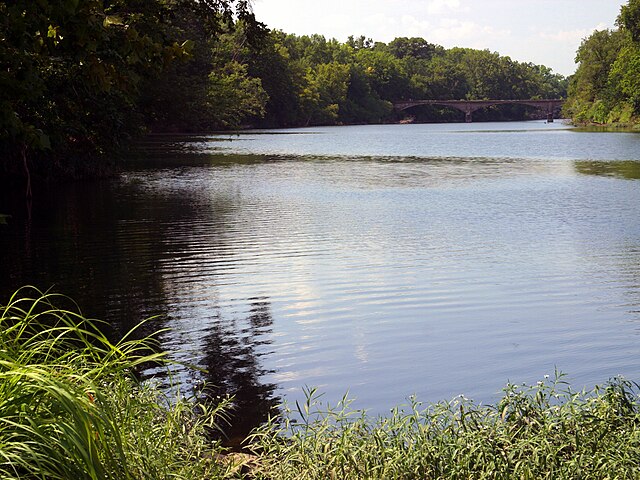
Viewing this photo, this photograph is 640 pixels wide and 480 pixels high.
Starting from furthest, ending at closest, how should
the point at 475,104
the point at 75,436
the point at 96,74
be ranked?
the point at 475,104, the point at 96,74, the point at 75,436

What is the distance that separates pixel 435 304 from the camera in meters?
12.3

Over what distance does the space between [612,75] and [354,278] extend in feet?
308

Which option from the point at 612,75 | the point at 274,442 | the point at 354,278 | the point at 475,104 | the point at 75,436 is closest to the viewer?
the point at 75,436

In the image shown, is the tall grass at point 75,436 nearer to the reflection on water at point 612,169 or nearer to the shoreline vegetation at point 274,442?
the shoreline vegetation at point 274,442

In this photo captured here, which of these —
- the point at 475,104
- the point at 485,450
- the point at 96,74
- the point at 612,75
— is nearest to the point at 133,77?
the point at 96,74

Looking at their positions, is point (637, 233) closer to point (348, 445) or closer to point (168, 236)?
point (168, 236)

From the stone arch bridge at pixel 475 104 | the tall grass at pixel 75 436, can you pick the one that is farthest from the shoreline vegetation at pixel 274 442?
the stone arch bridge at pixel 475 104

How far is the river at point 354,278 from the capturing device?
931 centimetres

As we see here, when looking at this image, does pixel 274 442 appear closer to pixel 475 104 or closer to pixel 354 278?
pixel 354 278

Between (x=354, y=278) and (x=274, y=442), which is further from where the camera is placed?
(x=354, y=278)

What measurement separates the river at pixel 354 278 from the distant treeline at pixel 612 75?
6771 cm

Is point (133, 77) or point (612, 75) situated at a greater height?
point (612, 75)

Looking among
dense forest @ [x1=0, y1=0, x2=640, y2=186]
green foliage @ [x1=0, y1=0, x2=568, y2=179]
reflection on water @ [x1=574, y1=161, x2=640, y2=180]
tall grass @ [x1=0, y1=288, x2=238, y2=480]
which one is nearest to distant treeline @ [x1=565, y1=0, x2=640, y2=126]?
dense forest @ [x1=0, y1=0, x2=640, y2=186]

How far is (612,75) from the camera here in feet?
328
